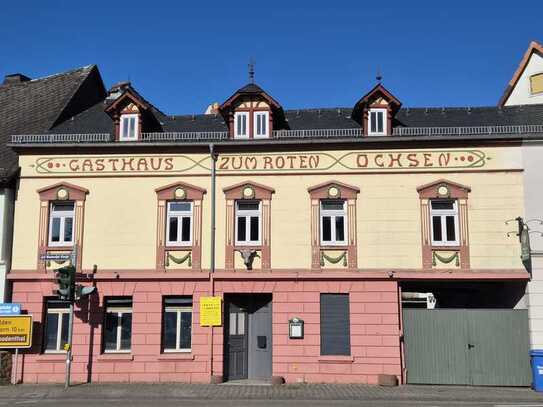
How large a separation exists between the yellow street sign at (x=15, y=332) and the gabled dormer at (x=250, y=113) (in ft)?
28.8

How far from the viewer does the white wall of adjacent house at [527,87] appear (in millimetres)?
24612

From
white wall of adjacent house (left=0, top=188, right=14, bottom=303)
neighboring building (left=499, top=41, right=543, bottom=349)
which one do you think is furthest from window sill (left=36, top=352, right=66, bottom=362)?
neighboring building (left=499, top=41, right=543, bottom=349)

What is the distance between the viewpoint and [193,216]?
20.5 m

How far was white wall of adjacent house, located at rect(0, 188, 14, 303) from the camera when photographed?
66.0 ft

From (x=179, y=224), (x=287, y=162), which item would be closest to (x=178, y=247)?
(x=179, y=224)

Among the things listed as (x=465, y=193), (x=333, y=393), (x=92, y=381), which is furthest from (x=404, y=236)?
(x=92, y=381)

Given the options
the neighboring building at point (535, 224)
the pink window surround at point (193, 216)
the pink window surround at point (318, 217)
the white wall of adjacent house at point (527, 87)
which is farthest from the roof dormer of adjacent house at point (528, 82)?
the pink window surround at point (193, 216)

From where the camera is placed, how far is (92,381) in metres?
19.5

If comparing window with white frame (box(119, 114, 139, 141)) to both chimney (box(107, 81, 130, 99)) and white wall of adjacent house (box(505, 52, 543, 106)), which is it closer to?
chimney (box(107, 81, 130, 99))

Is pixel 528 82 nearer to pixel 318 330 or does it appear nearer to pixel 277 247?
pixel 277 247

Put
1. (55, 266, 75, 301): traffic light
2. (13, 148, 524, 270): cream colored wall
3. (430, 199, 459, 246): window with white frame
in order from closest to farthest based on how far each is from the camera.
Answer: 1. (55, 266, 75, 301): traffic light
2. (13, 148, 524, 270): cream colored wall
3. (430, 199, 459, 246): window with white frame

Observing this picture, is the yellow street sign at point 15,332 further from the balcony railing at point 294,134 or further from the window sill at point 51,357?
the balcony railing at point 294,134

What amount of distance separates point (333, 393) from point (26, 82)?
19.7 metres

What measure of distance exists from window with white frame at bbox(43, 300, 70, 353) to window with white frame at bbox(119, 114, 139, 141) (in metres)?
5.84
